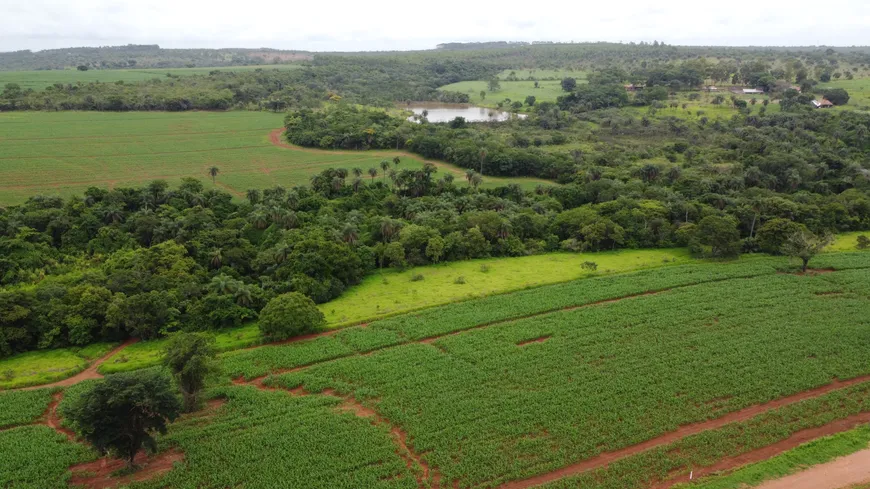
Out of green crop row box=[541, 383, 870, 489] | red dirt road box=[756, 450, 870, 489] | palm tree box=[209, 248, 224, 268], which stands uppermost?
palm tree box=[209, 248, 224, 268]

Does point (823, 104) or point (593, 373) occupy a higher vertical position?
point (823, 104)

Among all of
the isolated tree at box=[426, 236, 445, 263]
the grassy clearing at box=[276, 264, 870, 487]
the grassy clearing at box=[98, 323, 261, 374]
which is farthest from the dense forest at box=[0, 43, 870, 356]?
the grassy clearing at box=[276, 264, 870, 487]

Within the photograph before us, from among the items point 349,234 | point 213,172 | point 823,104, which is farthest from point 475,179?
point 823,104

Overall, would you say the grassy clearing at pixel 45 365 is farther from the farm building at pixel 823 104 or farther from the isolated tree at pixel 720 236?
the farm building at pixel 823 104

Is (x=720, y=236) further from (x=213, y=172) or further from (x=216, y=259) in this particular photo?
(x=213, y=172)

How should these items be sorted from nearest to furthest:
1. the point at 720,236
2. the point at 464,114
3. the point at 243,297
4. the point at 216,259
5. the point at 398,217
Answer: the point at 243,297 → the point at 216,259 → the point at 720,236 → the point at 398,217 → the point at 464,114

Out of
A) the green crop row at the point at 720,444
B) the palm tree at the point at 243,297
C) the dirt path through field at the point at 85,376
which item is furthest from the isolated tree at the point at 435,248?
the green crop row at the point at 720,444

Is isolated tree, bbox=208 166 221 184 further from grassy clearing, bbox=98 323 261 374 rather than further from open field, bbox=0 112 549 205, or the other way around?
grassy clearing, bbox=98 323 261 374
